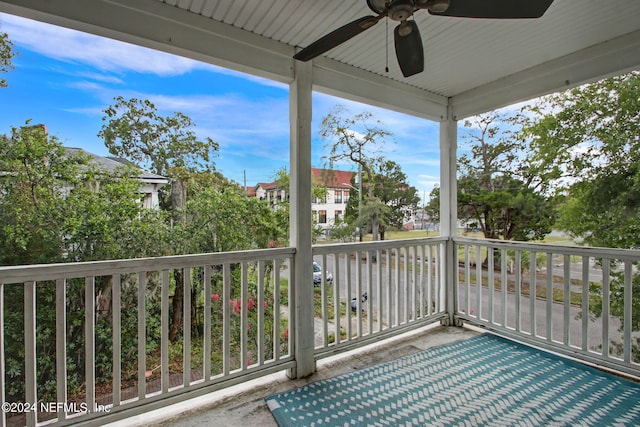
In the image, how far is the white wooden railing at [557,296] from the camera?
2271 mm

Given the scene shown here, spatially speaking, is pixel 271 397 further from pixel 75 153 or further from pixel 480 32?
pixel 480 32

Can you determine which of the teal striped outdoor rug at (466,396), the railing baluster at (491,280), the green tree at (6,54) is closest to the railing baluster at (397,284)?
the teal striped outdoor rug at (466,396)

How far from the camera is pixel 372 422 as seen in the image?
1741 mm

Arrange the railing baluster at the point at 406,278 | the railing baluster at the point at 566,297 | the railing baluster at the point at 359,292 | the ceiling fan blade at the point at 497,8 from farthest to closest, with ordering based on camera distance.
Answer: the railing baluster at the point at 406,278, the railing baluster at the point at 359,292, the railing baluster at the point at 566,297, the ceiling fan blade at the point at 497,8

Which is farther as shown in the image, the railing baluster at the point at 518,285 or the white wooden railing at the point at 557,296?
the railing baluster at the point at 518,285

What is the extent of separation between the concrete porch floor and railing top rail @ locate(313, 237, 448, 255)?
87 centimetres

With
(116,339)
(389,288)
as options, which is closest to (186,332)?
(116,339)

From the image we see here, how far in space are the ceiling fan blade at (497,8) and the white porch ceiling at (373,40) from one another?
2.28 feet

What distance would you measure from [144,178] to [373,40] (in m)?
1.78

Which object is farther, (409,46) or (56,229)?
(56,229)

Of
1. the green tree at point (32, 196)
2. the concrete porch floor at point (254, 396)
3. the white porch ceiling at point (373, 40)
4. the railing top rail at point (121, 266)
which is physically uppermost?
the white porch ceiling at point (373, 40)

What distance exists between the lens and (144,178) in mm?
1929

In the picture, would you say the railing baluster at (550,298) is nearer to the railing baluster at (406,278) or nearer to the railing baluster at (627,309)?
the railing baluster at (627,309)

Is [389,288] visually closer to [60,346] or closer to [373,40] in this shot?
[373,40]
